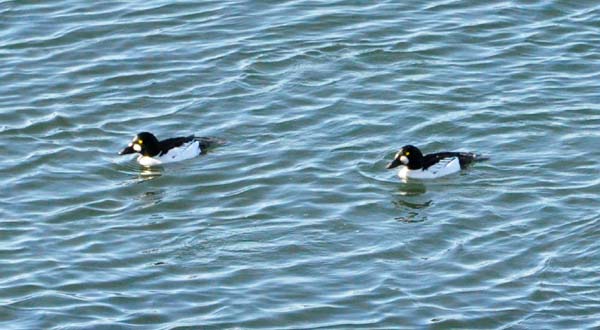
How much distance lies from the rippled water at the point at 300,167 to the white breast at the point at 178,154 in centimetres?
15

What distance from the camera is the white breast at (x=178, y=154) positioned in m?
24.0

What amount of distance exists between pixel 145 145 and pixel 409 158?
3570 mm

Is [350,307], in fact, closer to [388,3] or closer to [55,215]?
[55,215]

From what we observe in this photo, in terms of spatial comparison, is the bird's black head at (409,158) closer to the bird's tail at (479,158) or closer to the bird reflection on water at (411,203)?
A: the bird reflection on water at (411,203)

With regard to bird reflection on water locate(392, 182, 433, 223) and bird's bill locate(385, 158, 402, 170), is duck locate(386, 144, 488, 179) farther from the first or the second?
bird reflection on water locate(392, 182, 433, 223)

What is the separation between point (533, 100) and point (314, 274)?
254 inches

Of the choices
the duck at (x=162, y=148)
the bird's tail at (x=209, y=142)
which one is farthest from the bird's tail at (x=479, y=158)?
the duck at (x=162, y=148)

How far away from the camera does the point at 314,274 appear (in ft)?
66.8

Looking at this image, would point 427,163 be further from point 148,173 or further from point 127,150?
point 127,150

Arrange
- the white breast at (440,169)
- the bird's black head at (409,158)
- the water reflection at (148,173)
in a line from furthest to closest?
the water reflection at (148,173)
the white breast at (440,169)
the bird's black head at (409,158)

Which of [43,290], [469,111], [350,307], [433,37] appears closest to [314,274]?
[350,307]

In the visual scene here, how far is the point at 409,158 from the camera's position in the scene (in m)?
23.3

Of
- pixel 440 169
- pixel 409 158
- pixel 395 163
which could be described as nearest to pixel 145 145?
pixel 395 163

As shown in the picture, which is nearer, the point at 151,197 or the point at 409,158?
the point at 151,197
